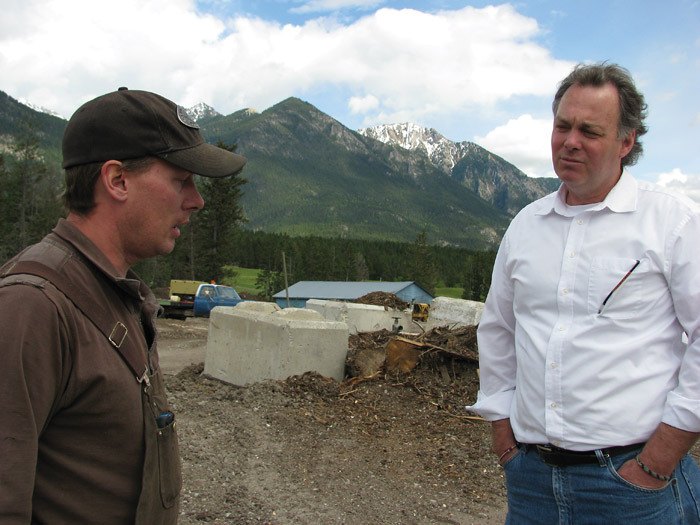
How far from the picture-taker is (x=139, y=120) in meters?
1.75

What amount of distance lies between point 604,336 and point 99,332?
67.4 inches

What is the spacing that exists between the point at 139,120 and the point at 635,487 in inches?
80.5

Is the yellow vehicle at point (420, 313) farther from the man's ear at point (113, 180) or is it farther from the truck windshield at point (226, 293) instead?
the truck windshield at point (226, 293)

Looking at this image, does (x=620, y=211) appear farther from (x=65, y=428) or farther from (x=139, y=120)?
(x=65, y=428)

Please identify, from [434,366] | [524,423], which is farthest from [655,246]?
[434,366]

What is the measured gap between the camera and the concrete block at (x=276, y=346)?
8.29m

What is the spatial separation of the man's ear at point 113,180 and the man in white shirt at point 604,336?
5.18 feet

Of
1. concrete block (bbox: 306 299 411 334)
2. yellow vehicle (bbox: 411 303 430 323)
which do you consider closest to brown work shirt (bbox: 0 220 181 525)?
concrete block (bbox: 306 299 411 334)

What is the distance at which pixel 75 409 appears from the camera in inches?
57.4

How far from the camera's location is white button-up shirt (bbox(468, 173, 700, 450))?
212cm

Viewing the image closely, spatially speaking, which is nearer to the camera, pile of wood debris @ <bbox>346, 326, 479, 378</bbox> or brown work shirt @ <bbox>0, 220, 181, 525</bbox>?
brown work shirt @ <bbox>0, 220, 181, 525</bbox>

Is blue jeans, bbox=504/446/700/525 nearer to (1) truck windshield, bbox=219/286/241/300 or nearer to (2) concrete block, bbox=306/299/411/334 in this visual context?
(2) concrete block, bbox=306/299/411/334

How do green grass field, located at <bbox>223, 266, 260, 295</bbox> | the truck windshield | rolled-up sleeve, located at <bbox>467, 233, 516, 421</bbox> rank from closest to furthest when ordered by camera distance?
rolled-up sleeve, located at <bbox>467, 233, 516, 421</bbox> < the truck windshield < green grass field, located at <bbox>223, 266, 260, 295</bbox>

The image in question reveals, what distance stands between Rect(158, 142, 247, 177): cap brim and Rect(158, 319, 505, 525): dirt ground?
3.51m
